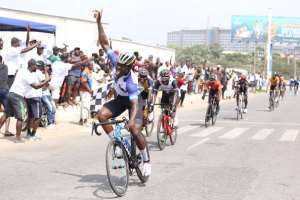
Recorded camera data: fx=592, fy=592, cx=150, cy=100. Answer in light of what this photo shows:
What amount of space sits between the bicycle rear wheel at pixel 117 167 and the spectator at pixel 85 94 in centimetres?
899

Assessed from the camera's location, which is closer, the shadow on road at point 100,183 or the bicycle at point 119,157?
the bicycle at point 119,157

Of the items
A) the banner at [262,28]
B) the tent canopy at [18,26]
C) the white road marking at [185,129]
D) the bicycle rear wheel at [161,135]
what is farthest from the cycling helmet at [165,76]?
the banner at [262,28]

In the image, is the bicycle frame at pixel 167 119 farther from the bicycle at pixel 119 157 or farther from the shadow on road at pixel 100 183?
the bicycle at pixel 119 157

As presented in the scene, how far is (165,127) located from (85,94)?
4764mm

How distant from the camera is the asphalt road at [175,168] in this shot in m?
8.12

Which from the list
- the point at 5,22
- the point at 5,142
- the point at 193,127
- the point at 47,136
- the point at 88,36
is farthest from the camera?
the point at 88,36

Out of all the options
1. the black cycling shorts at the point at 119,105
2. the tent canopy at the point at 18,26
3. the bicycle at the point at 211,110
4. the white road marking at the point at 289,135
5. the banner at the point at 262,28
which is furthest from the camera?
the banner at the point at 262,28

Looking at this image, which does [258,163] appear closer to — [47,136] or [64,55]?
[47,136]

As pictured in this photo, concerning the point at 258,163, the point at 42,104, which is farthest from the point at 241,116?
the point at 258,163

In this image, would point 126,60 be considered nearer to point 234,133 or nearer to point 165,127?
point 165,127

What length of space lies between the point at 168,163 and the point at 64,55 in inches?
351

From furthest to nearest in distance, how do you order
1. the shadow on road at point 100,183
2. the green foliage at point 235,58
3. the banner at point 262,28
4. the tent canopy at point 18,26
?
the green foliage at point 235,58
the banner at point 262,28
the tent canopy at point 18,26
the shadow on road at point 100,183

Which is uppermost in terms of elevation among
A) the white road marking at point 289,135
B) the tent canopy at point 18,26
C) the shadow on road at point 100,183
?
the tent canopy at point 18,26

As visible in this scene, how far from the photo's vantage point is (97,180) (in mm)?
8945
